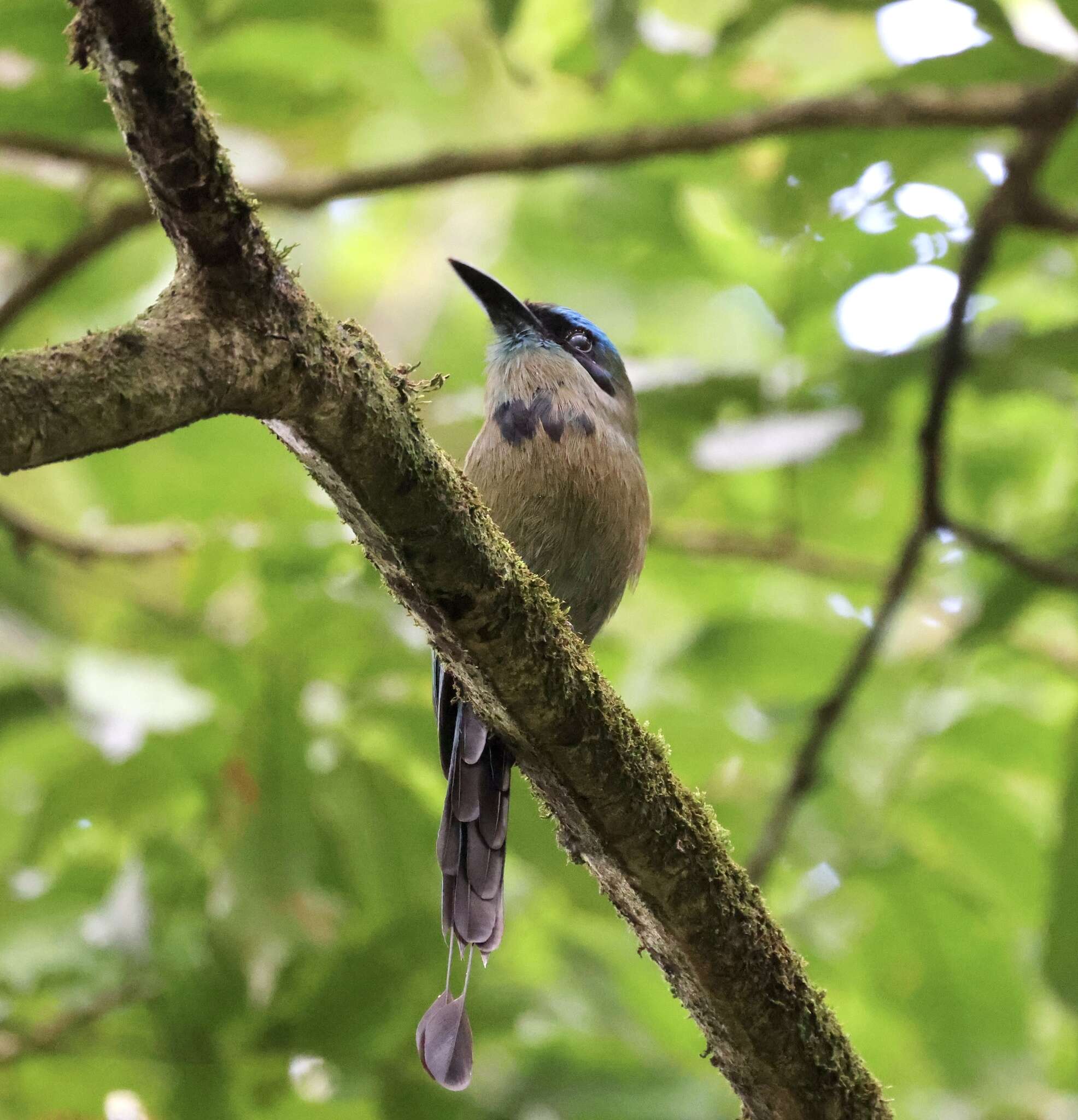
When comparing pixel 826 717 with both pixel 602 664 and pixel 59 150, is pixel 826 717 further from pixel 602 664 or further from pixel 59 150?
pixel 59 150

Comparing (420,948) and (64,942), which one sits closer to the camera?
(420,948)

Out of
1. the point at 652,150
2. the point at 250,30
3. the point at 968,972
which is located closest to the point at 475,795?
the point at 968,972

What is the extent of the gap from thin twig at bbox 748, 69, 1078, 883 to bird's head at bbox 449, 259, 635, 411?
946 mm

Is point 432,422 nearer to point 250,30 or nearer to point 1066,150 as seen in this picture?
point 250,30

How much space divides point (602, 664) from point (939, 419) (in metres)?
1.31

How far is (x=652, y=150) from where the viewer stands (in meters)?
4.09

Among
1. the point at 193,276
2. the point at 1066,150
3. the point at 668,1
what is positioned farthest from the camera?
the point at 668,1

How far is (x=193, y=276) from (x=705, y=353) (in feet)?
13.4

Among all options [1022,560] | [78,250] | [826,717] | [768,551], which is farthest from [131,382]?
[768,551]

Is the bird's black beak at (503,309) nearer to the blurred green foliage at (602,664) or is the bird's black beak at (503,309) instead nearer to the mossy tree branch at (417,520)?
the blurred green foliage at (602,664)

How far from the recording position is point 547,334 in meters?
3.89

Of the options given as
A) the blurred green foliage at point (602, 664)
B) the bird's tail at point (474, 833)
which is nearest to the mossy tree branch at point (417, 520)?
the bird's tail at point (474, 833)

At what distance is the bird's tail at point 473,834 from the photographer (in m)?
3.05

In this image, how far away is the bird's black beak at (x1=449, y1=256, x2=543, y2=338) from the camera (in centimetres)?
369
